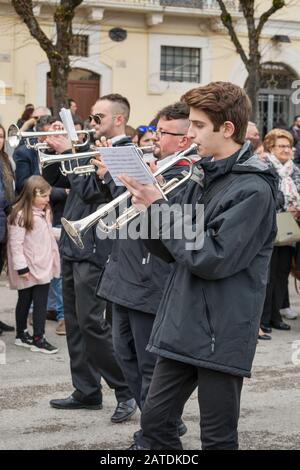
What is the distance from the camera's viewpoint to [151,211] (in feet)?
12.2

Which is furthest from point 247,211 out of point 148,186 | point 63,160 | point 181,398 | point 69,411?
point 69,411

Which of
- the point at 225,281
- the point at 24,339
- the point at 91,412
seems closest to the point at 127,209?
the point at 225,281

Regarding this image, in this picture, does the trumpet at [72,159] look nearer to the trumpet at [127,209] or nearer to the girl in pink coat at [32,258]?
the trumpet at [127,209]

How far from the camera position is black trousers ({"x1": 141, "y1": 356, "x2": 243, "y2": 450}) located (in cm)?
369

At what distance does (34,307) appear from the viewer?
7785 mm

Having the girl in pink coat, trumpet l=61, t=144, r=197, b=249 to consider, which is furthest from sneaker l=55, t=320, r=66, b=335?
trumpet l=61, t=144, r=197, b=249

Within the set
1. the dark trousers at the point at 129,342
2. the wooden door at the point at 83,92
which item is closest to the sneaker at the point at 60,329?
the dark trousers at the point at 129,342

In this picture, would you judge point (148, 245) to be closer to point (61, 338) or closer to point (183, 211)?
point (183, 211)

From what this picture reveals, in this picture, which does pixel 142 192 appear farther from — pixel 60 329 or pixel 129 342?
pixel 60 329

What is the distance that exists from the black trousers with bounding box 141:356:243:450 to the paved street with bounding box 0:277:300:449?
1314 millimetres

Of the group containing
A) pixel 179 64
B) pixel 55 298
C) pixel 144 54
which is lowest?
pixel 55 298

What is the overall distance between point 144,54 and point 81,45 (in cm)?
152

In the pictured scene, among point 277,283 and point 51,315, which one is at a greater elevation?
point 277,283

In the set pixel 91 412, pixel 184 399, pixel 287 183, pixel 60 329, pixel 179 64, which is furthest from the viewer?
pixel 179 64
